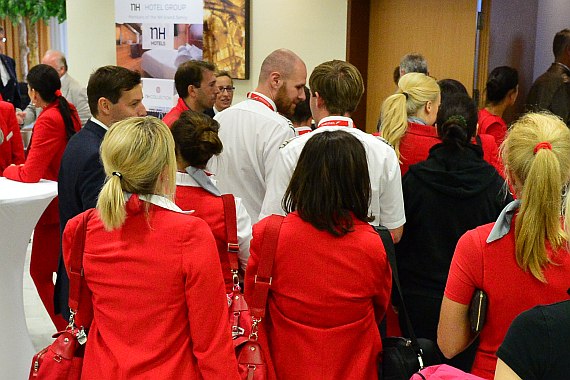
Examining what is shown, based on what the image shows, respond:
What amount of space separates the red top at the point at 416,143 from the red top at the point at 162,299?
1.36 m

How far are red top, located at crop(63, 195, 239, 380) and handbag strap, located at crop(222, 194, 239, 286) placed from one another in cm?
45

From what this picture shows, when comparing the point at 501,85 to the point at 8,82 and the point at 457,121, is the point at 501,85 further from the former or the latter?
the point at 8,82

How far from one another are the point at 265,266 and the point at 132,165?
18.3 inches

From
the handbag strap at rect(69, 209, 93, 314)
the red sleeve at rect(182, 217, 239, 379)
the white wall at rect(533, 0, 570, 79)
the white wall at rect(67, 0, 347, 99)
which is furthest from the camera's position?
the white wall at rect(67, 0, 347, 99)

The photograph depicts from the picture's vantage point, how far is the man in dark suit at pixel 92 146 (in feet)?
9.66

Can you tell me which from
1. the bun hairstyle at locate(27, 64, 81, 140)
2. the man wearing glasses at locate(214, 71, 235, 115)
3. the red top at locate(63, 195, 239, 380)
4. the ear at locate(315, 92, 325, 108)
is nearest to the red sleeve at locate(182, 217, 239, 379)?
the red top at locate(63, 195, 239, 380)

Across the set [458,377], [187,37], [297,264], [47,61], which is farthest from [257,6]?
[458,377]

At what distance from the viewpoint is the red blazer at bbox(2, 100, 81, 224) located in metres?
3.82

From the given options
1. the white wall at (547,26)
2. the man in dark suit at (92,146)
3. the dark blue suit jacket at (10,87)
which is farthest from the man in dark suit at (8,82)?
the man in dark suit at (92,146)

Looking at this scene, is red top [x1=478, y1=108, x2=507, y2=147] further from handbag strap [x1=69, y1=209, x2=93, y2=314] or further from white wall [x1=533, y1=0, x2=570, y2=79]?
handbag strap [x1=69, y1=209, x2=93, y2=314]

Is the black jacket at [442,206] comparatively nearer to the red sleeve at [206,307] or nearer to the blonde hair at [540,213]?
the blonde hair at [540,213]

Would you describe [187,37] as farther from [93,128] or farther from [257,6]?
[93,128]

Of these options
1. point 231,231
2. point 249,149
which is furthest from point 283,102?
point 231,231

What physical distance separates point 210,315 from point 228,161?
1.49 meters
